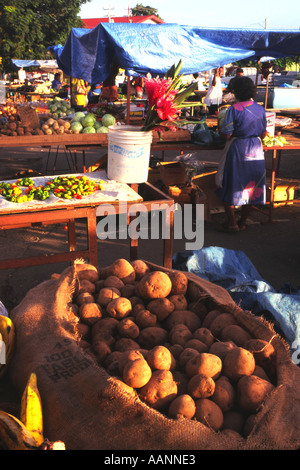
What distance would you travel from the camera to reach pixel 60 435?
180 cm

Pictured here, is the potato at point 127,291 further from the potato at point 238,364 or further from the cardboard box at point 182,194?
the cardboard box at point 182,194

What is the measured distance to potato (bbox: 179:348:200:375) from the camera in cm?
203

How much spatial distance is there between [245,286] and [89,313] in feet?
5.03

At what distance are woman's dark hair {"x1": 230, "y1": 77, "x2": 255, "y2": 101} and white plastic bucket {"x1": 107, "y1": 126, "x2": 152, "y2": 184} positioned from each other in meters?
2.25

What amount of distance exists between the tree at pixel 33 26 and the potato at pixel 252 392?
1278 inches

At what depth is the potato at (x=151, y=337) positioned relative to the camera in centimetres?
224

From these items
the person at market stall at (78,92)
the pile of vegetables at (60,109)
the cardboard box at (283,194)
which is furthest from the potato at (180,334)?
the person at market stall at (78,92)

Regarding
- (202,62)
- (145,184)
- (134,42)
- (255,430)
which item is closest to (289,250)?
(145,184)

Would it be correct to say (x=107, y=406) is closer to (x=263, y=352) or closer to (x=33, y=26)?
(x=263, y=352)

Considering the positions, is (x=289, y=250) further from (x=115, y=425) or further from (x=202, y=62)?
(x=115, y=425)

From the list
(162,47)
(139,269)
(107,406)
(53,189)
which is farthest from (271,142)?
(107,406)

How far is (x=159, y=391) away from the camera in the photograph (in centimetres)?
181

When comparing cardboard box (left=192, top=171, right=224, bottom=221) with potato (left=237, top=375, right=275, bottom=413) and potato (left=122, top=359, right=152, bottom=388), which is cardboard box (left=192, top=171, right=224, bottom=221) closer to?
potato (left=237, top=375, right=275, bottom=413)

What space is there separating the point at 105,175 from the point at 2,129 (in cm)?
285
